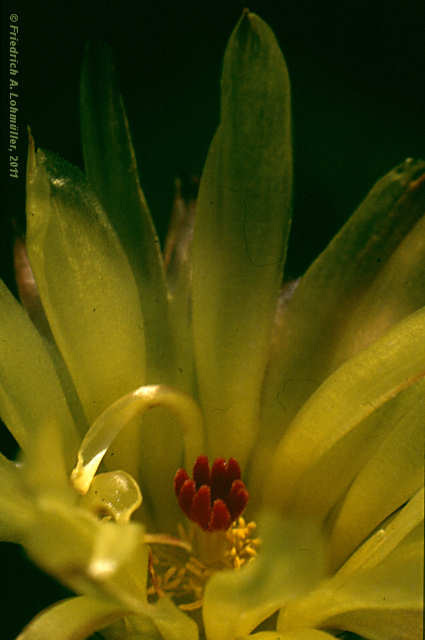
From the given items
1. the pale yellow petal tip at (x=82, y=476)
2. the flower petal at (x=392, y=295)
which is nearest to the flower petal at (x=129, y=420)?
the pale yellow petal tip at (x=82, y=476)

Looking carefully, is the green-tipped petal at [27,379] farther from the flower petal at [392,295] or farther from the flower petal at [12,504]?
the flower petal at [392,295]

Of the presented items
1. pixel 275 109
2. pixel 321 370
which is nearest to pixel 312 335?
pixel 321 370

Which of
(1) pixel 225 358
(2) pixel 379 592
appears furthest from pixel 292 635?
(1) pixel 225 358

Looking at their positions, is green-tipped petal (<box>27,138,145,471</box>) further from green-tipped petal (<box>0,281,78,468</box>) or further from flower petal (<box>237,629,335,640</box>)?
flower petal (<box>237,629,335,640</box>)

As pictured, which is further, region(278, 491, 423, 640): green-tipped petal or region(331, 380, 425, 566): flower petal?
region(331, 380, 425, 566): flower petal

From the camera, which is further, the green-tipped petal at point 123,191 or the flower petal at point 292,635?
the green-tipped petal at point 123,191

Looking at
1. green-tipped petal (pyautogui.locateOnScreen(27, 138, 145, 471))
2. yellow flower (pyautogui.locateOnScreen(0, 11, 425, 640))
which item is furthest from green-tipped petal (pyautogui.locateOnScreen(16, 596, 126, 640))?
green-tipped petal (pyautogui.locateOnScreen(27, 138, 145, 471))

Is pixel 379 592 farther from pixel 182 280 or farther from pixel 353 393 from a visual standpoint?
pixel 182 280

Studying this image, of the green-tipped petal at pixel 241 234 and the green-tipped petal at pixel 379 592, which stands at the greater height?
the green-tipped petal at pixel 241 234
